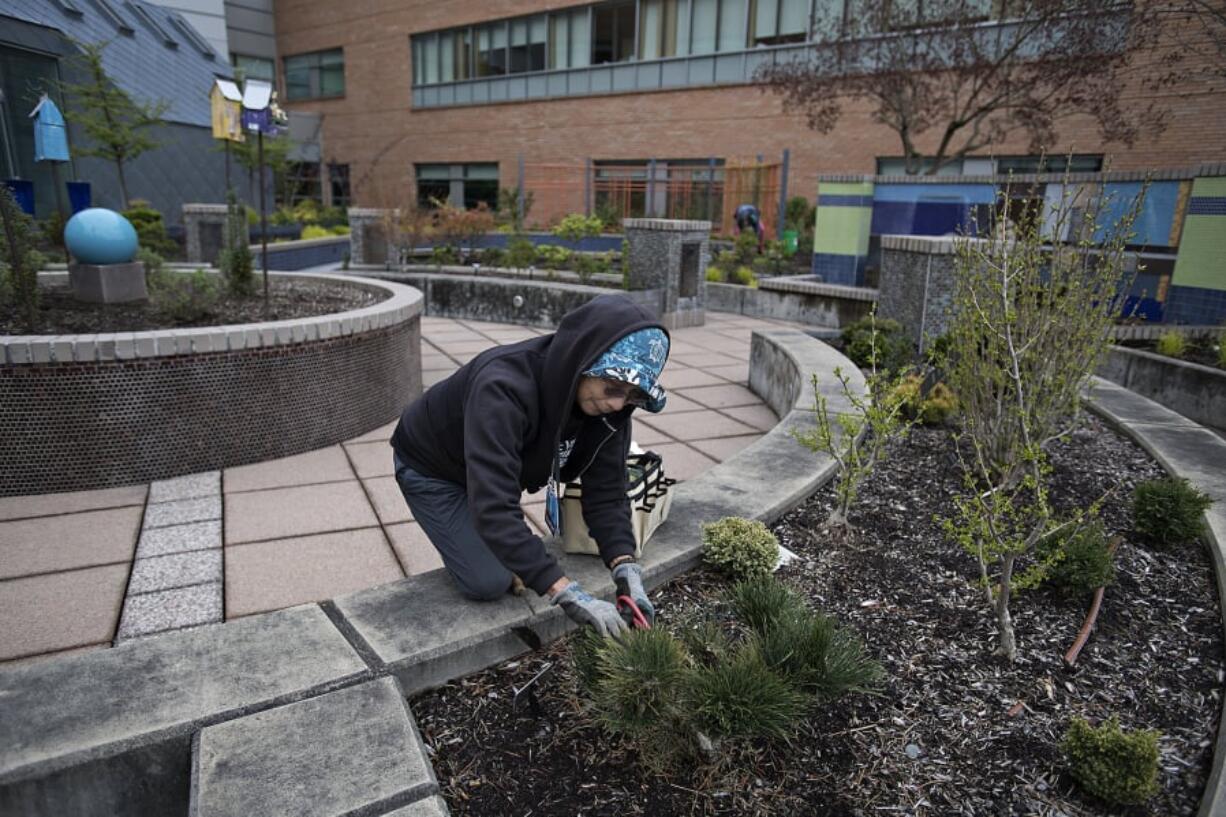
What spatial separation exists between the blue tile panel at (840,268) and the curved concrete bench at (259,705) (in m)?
10.6

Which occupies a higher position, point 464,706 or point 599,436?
point 599,436

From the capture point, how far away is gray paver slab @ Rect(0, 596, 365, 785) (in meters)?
1.94

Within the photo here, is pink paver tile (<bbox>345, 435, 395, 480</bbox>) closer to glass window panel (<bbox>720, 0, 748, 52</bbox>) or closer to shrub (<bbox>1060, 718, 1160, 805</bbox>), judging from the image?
shrub (<bbox>1060, 718, 1160, 805</bbox>)

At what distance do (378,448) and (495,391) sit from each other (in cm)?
319

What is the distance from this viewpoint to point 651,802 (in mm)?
2010

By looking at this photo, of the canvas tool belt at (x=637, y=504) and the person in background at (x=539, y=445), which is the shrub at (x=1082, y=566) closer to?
the canvas tool belt at (x=637, y=504)

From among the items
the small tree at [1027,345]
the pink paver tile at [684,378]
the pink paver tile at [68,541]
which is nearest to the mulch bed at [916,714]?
the small tree at [1027,345]

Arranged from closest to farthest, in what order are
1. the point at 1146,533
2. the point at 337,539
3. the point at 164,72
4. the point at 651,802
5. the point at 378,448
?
the point at 651,802 → the point at 1146,533 → the point at 337,539 → the point at 378,448 → the point at 164,72

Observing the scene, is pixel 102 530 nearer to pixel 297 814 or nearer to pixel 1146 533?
pixel 297 814

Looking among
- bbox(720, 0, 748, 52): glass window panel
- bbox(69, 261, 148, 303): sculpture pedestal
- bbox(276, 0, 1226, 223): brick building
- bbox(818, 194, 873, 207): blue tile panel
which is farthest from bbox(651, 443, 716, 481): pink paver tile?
bbox(720, 0, 748, 52): glass window panel

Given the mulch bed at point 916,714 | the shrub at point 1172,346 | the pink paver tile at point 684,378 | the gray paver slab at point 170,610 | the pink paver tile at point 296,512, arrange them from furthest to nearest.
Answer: the shrub at point 1172,346, the pink paver tile at point 684,378, the pink paver tile at point 296,512, the gray paver slab at point 170,610, the mulch bed at point 916,714

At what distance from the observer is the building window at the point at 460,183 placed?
27375mm

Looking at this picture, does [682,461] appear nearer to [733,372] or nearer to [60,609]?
[733,372]

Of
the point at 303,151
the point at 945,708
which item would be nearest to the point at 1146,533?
the point at 945,708
